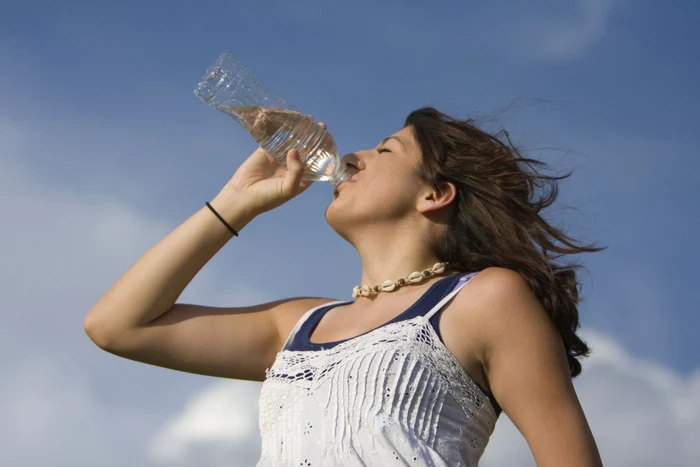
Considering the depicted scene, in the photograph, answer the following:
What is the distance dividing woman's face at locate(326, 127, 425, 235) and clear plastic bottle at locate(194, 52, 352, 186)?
258mm

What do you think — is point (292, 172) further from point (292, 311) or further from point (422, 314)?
point (422, 314)

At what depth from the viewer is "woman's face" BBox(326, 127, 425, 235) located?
3.41 meters

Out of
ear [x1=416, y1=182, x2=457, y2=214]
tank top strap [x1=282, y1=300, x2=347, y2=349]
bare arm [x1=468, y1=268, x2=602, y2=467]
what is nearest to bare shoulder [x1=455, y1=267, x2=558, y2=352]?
bare arm [x1=468, y1=268, x2=602, y2=467]

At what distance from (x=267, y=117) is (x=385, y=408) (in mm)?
1553

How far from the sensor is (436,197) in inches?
139

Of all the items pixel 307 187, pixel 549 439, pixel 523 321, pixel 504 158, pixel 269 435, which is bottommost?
pixel 269 435

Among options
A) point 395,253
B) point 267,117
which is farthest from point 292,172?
point 395,253

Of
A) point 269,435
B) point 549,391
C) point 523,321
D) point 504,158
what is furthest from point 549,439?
point 504,158

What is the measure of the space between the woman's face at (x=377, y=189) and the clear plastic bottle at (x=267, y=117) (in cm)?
26

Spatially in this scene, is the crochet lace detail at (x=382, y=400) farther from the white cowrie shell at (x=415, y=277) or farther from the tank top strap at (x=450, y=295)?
the white cowrie shell at (x=415, y=277)

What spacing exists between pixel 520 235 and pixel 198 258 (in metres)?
1.31

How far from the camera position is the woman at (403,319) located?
2820mm

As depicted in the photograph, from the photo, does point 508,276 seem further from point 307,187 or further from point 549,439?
point 307,187

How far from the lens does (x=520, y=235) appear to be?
11.4 ft
